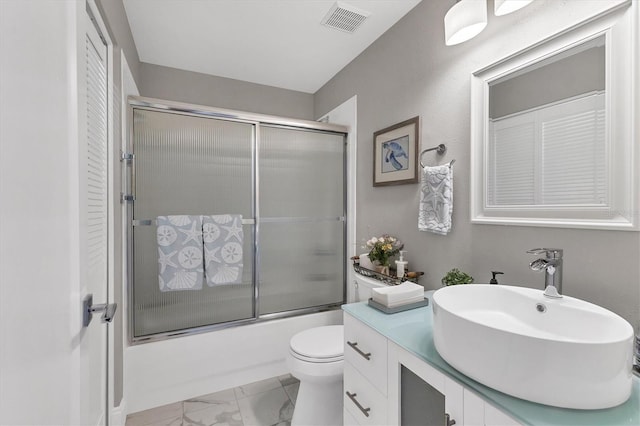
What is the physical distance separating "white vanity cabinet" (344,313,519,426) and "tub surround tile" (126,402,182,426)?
46.1 inches

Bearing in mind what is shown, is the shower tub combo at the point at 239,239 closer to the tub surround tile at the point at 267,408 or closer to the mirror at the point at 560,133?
the tub surround tile at the point at 267,408

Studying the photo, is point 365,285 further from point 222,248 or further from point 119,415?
point 119,415

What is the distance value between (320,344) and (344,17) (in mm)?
2037

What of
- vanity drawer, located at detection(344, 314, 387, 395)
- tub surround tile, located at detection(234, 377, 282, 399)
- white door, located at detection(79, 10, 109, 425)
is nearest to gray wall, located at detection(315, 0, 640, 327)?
vanity drawer, located at detection(344, 314, 387, 395)

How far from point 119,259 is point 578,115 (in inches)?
88.9

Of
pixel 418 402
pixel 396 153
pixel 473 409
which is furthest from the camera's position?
pixel 396 153

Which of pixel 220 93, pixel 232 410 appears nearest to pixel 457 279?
pixel 232 410

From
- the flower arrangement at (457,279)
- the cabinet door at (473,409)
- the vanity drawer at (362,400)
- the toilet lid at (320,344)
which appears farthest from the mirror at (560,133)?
the toilet lid at (320,344)

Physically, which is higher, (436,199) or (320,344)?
(436,199)

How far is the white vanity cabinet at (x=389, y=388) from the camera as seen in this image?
0.73 m

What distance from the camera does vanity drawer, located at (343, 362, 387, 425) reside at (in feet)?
3.49

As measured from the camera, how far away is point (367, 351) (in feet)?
3.71

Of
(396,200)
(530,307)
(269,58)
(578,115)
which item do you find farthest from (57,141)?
(269,58)

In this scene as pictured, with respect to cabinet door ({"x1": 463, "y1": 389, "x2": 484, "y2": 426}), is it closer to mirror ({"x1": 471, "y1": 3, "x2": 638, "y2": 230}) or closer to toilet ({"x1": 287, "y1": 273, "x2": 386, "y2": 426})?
mirror ({"x1": 471, "y1": 3, "x2": 638, "y2": 230})
